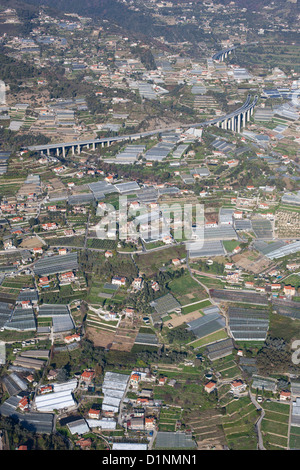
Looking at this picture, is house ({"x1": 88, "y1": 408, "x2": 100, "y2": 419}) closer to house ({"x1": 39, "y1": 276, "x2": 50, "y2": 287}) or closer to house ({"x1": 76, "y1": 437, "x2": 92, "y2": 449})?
house ({"x1": 76, "y1": 437, "x2": 92, "y2": 449})

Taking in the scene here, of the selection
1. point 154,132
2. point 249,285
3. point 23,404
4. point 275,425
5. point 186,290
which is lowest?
point 275,425

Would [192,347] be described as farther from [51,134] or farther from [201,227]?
[51,134]

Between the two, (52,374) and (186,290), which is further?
(186,290)

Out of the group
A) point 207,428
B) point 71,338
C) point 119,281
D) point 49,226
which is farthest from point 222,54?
point 207,428

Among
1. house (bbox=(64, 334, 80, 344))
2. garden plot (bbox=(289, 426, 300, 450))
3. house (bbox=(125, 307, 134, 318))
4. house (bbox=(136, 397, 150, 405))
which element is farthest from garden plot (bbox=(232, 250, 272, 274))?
house (bbox=(136, 397, 150, 405))

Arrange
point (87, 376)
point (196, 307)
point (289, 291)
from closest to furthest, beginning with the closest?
1. point (87, 376)
2. point (196, 307)
3. point (289, 291)

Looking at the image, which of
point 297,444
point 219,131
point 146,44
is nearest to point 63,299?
point 297,444

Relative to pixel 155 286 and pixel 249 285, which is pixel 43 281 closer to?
pixel 155 286

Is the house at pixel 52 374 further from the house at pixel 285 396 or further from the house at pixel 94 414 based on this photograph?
the house at pixel 285 396
